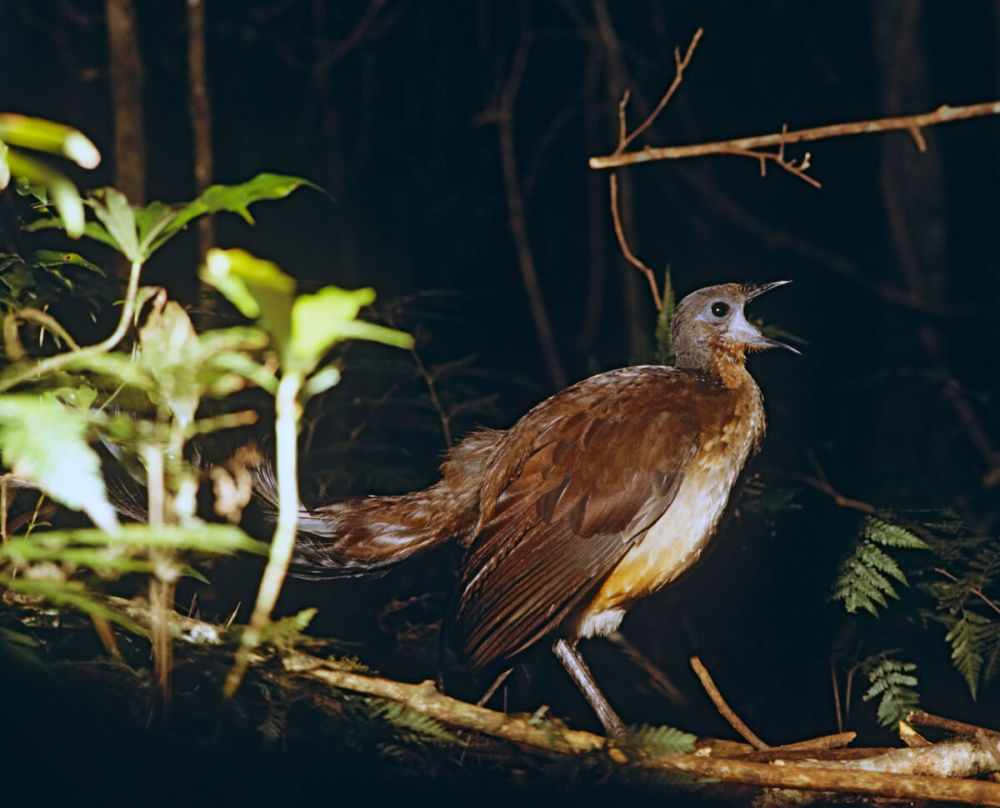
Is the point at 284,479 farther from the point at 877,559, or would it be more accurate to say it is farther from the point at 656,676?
the point at 656,676

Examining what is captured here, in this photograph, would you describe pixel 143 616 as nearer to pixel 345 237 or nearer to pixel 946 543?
pixel 946 543

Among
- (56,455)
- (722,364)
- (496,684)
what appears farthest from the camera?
(722,364)

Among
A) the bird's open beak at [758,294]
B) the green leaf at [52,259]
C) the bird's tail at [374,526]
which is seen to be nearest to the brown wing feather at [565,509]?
the bird's tail at [374,526]

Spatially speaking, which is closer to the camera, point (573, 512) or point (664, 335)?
point (573, 512)

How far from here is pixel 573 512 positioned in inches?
94.0

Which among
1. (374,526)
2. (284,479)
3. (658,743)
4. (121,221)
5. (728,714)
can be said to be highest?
(121,221)

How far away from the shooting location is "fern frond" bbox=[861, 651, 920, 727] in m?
2.36

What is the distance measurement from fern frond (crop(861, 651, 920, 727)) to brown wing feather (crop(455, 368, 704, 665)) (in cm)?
66

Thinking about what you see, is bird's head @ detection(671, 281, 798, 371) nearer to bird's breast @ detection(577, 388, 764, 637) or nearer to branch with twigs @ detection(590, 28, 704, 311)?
branch with twigs @ detection(590, 28, 704, 311)

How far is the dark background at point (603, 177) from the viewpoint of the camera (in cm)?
491

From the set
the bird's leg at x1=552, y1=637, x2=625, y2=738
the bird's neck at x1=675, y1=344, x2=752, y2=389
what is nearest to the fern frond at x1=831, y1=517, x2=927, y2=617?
the bird's neck at x1=675, y1=344, x2=752, y2=389

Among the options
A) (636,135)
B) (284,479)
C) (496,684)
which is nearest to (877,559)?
(496,684)

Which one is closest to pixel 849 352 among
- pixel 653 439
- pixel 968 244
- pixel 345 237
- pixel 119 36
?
pixel 968 244

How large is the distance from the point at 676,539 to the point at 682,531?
0.9 inches
